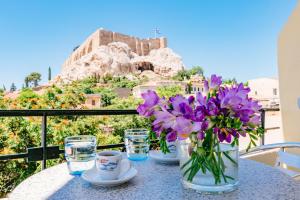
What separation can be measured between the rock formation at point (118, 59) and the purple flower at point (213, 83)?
37.5m

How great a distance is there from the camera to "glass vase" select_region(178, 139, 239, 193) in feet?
2.04

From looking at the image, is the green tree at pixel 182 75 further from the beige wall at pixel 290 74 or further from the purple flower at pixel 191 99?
the purple flower at pixel 191 99

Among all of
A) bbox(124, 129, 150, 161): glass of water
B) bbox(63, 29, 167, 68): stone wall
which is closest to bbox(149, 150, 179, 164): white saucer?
bbox(124, 129, 150, 161): glass of water

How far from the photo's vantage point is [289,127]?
2.37 meters

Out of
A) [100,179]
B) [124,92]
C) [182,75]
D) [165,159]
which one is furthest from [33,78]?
[100,179]

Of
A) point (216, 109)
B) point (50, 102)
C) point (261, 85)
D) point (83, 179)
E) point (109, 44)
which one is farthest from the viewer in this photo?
point (109, 44)

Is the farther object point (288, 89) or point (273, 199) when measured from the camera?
point (288, 89)

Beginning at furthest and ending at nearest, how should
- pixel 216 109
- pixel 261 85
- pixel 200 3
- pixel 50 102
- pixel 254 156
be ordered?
pixel 200 3 < pixel 261 85 < pixel 50 102 < pixel 254 156 < pixel 216 109

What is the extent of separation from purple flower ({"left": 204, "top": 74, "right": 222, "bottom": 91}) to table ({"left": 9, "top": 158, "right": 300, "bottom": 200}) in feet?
0.80

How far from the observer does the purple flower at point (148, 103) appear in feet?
2.35

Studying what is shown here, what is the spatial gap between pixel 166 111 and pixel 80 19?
44.9 m

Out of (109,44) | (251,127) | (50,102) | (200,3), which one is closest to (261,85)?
(200,3)

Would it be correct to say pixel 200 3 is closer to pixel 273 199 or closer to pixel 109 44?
pixel 109 44

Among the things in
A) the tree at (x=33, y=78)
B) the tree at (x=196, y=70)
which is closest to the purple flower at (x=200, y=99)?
the tree at (x=196, y=70)
